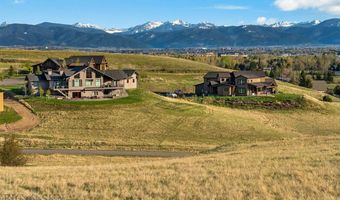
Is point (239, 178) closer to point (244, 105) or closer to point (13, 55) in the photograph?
point (244, 105)

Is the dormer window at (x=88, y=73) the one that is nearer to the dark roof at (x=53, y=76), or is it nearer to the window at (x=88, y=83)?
the window at (x=88, y=83)

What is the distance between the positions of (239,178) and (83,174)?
677 centimetres

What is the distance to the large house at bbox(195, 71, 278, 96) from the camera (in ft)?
290

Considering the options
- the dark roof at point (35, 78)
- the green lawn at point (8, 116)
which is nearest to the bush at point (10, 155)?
the green lawn at point (8, 116)

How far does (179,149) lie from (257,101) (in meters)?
35.8

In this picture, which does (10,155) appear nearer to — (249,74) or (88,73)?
(88,73)

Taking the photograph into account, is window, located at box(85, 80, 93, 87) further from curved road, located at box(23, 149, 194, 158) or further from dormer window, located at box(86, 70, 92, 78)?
curved road, located at box(23, 149, 194, 158)

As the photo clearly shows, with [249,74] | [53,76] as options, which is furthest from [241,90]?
[53,76]

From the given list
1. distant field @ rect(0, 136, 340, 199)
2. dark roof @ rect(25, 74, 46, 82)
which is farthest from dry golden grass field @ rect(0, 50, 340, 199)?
dark roof @ rect(25, 74, 46, 82)

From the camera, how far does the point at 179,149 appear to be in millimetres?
47844

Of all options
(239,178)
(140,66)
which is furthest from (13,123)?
(140,66)

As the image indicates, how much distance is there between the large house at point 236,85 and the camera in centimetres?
8850

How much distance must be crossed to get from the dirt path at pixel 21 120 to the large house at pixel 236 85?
1432 inches

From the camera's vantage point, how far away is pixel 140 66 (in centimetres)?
14025
